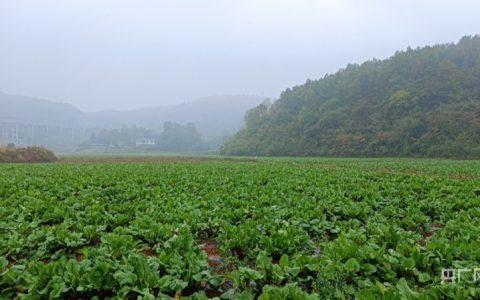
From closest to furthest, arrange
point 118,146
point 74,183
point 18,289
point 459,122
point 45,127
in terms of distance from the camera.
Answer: point 18,289, point 74,183, point 459,122, point 118,146, point 45,127

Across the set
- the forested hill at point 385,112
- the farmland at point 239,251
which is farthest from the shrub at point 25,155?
the forested hill at point 385,112

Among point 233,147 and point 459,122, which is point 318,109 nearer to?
point 233,147

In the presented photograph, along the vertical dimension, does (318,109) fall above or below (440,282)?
above

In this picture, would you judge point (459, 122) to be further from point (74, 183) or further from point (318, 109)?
point (74, 183)

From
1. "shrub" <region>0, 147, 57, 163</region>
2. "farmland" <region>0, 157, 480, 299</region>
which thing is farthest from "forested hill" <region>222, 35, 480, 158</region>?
"farmland" <region>0, 157, 480, 299</region>

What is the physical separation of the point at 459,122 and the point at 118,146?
121488 mm

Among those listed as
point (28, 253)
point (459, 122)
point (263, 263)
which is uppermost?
point (459, 122)

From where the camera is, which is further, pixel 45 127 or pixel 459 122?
pixel 45 127

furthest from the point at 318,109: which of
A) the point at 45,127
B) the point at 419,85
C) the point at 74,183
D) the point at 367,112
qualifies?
the point at 45,127

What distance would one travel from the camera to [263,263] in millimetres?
4043

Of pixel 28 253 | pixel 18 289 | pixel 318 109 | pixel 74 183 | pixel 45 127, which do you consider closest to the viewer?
pixel 18 289

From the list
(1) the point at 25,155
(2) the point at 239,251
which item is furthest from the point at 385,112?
(2) the point at 239,251

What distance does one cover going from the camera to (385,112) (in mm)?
63812

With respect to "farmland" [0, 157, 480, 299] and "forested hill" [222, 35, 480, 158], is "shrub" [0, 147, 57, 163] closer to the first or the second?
"farmland" [0, 157, 480, 299]
